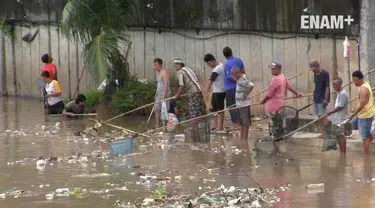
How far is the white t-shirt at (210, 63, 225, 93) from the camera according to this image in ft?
61.8

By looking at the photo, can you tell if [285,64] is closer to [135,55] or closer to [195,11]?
[195,11]

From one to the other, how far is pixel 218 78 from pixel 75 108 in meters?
4.86

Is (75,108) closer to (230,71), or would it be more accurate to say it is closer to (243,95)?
(230,71)

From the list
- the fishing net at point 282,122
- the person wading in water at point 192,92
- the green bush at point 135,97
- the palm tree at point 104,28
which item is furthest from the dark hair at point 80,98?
the fishing net at point 282,122

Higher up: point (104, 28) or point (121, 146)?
point (104, 28)

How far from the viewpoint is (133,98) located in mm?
21844

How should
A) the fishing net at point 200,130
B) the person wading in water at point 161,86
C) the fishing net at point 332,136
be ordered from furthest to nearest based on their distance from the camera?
the person wading in water at point 161,86 → the fishing net at point 200,130 → the fishing net at point 332,136

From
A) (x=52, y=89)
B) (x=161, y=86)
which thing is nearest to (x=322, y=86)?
(x=161, y=86)

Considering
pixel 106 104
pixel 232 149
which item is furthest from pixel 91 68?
pixel 232 149

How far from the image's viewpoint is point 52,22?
2688cm

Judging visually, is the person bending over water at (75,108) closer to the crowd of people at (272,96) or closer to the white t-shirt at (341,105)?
the crowd of people at (272,96)

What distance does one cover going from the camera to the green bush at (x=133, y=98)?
21.7 metres

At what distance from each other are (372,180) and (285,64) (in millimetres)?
7796

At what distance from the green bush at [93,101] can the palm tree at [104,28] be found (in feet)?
0.80
